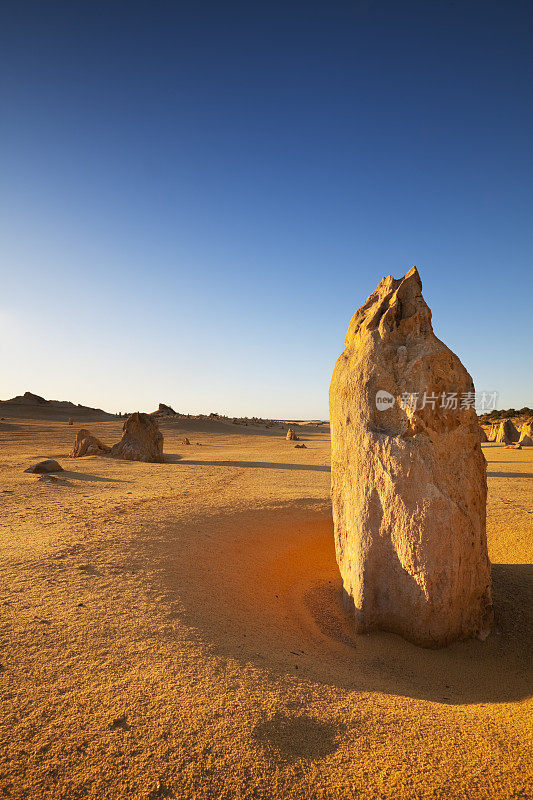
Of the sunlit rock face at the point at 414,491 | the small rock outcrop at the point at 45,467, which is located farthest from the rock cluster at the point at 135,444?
the sunlit rock face at the point at 414,491

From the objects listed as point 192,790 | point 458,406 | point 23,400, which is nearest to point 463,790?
point 192,790

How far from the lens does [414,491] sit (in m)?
3.89

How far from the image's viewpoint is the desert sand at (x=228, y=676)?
81.8 inches

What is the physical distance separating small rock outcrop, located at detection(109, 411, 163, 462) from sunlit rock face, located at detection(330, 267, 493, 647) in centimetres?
1070

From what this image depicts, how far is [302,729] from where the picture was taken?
7.90ft

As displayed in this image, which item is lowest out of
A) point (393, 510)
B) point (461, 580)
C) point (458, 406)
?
point (461, 580)

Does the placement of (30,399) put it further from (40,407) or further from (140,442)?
(140,442)

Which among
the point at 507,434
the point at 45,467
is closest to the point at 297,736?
the point at 45,467

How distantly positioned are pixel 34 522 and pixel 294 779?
5.48 meters

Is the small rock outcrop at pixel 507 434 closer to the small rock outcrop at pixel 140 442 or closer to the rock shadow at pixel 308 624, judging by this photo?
the small rock outcrop at pixel 140 442

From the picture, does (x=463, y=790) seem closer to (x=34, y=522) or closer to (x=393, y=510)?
(x=393, y=510)

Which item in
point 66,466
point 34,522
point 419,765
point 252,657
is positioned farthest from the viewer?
point 66,466

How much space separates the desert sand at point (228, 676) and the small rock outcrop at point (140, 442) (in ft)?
24.3

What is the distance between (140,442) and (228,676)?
1206 centimetres
